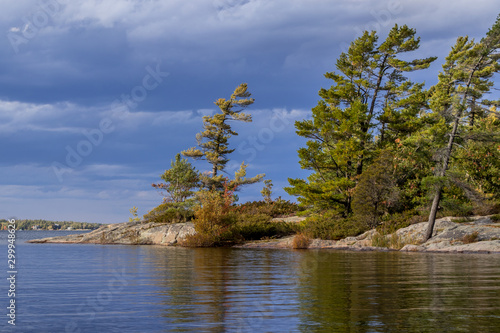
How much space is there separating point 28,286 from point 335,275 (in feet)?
25.0

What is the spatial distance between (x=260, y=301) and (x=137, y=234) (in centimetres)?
3079

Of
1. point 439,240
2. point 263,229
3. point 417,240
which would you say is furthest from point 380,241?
point 263,229

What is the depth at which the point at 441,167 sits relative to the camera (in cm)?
2661

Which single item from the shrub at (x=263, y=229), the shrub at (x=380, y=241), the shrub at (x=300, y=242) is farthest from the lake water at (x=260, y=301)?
the shrub at (x=263, y=229)

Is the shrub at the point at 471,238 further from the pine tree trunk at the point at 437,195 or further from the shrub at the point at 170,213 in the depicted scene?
the shrub at the point at 170,213

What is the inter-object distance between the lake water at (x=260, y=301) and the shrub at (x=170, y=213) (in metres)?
24.2

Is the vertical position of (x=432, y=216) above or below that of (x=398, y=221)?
above

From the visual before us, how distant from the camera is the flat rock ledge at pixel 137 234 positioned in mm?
33875

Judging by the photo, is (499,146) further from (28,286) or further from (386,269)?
(28,286)

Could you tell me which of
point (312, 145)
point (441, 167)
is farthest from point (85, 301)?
point (312, 145)

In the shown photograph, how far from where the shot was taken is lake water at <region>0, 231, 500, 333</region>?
5906mm

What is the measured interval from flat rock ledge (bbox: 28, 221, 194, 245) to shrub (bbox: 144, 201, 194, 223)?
94cm

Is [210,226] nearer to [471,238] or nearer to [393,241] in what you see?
[393,241]

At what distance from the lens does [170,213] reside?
3803 cm
